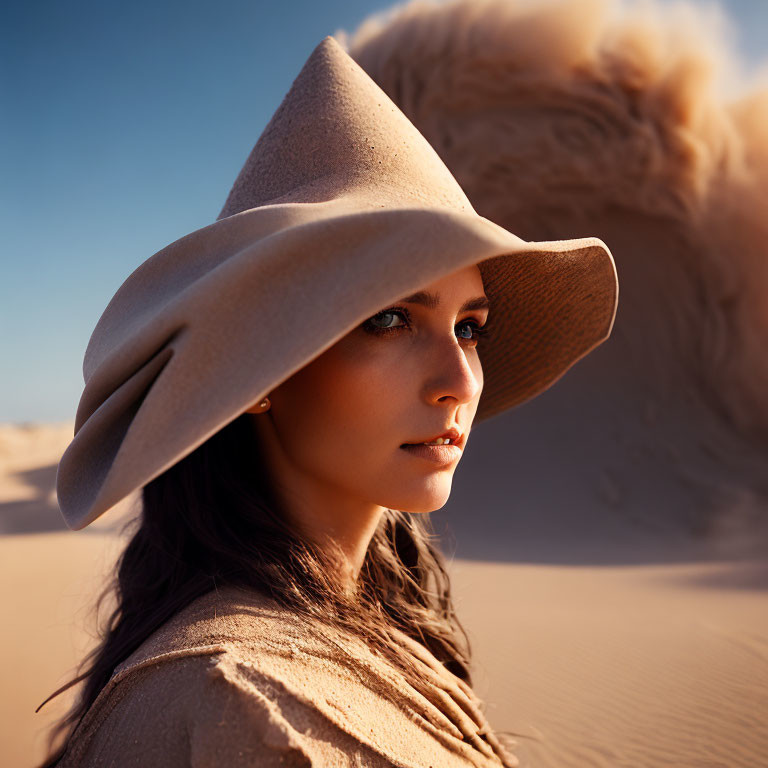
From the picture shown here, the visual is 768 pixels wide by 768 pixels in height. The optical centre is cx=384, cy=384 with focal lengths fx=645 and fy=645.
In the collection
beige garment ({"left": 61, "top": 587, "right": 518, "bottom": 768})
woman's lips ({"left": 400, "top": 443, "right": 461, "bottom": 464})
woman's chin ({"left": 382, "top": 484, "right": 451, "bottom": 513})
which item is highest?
woman's lips ({"left": 400, "top": 443, "right": 461, "bottom": 464})

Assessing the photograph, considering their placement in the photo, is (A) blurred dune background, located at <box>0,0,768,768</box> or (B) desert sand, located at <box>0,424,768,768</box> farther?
(A) blurred dune background, located at <box>0,0,768,768</box>

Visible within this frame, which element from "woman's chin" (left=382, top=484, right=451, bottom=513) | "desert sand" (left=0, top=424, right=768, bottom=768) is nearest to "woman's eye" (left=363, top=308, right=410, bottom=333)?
"woman's chin" (left=382, top=484, right=451, bottom=513)

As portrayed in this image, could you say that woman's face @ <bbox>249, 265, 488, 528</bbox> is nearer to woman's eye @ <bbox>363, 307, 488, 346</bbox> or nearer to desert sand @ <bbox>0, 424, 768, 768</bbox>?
woman's eye @ <bbox>363, 307, 488, 346</bbox>

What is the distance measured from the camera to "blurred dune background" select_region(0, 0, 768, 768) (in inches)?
297

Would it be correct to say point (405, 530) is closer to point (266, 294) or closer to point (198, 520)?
point (198, 520)

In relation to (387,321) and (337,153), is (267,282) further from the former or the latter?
(337,153)

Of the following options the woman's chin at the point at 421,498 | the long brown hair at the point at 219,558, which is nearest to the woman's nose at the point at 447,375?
the woman's chin at the point at 421,498

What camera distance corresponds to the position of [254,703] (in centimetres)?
89

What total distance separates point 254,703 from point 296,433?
0.54m

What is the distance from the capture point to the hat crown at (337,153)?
50.1 inches

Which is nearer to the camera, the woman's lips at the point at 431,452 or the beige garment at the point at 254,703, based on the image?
the beige garment at the point at 254,703

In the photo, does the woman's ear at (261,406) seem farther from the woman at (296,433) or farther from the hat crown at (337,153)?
the hat crown at (337,153)

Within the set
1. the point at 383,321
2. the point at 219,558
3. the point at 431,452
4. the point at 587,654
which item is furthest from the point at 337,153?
the point at 587,654

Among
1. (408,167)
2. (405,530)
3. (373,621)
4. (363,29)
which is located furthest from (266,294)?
(363,29)
